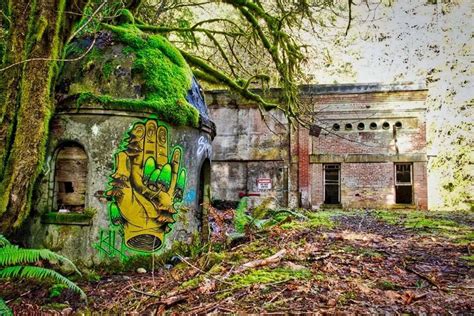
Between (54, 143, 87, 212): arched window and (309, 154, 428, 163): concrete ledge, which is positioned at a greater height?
(309, 154, 428, 163): concrete ledge

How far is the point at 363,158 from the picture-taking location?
1712 cm

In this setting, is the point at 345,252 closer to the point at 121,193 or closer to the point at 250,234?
the point at 250,234

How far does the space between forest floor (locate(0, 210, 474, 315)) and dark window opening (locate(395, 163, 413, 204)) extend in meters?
9.85

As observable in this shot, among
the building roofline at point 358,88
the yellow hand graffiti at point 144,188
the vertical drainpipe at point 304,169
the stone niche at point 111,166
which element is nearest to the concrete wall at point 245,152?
the vertical drainpipe at point 304,169

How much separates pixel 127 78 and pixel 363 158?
1289 centimetres

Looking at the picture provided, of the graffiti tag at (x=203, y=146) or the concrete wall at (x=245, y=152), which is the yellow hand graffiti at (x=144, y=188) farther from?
the concrete wall at (x=245, y=152)

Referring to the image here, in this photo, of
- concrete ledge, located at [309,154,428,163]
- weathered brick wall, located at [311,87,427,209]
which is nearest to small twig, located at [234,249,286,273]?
weathered brick wall, located at [311,87,427,209]

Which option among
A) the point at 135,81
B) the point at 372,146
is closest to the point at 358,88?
the point at 372,146

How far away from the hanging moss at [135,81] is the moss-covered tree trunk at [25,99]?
2.67 ft

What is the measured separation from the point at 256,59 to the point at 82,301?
9007 mm

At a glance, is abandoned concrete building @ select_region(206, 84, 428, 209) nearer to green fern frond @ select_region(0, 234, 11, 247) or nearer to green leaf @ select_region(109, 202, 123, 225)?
green leaf @ select_region(109, 202, 123, 225)

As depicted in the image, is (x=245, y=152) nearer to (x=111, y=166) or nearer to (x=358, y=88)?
(x=358, y=88)

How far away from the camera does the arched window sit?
6879 millimetres

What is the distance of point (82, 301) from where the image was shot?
5273 millimetres
